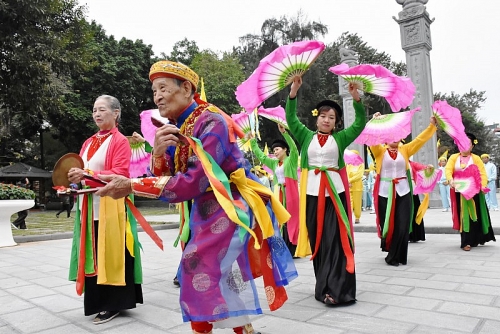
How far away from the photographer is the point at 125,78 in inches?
880

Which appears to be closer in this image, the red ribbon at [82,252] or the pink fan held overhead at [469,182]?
the red ribbon at [82,252]

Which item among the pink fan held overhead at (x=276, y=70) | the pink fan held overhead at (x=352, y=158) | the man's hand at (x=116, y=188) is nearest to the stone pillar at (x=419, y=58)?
the pink fan held overhead at (x=352, y=158)

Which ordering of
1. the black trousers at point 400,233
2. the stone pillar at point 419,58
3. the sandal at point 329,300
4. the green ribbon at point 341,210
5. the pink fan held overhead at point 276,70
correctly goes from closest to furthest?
the pink fan held overhead at point 276,70 < the sandal at point 329,300 < the green ribbon at point 341,210 < the black trousers at point 400,233 < the stone pillar at point 419,58

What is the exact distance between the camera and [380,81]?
351 cm

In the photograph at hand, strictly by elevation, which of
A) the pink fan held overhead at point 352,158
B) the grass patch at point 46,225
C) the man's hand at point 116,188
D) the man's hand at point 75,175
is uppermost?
the pink fan held overhead at point 352,158

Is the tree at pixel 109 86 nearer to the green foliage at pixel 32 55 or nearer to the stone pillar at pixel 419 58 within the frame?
the green foliage at pixel 32 55

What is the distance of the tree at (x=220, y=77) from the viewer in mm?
23969

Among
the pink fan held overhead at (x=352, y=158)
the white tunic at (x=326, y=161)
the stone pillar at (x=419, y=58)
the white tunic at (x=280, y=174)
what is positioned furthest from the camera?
the stone pillar at (x=419, y=58)

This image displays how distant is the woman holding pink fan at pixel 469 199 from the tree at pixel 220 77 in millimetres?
18024

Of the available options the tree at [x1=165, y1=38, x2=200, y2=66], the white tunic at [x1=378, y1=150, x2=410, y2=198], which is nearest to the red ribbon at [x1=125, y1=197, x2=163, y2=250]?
the white tunic at [x1=378, y1=150, x2=410, y2=198]

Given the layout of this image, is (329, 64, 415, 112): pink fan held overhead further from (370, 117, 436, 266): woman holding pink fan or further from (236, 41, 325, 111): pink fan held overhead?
(370, 117, 436, 266): woman holding pink fan

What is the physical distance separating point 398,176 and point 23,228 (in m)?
10.0

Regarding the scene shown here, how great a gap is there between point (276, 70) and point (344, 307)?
195cm

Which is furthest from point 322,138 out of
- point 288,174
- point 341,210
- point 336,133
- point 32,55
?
point 32,55
